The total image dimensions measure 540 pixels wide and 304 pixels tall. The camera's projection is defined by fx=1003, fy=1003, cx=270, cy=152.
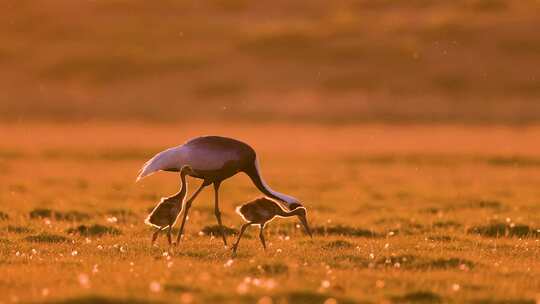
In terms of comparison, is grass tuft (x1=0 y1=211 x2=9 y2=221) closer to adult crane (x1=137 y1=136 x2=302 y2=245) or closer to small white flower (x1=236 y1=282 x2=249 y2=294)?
adult crane (x1=137 y1=136 x2=302 y2=245)

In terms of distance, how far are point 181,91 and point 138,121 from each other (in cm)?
1603

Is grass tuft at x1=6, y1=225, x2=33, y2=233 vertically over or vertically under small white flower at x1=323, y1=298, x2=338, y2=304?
over

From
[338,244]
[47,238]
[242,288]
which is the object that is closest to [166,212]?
[47,238]

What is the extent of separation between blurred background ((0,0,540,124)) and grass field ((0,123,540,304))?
2957 centimetres

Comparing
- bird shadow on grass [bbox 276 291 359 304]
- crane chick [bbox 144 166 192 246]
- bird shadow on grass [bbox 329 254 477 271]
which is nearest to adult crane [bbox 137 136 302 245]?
crane chick [bbox 144 166 192 246]

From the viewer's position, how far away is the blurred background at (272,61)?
72.8m

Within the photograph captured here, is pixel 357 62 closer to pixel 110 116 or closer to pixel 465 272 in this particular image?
pixel 110 116

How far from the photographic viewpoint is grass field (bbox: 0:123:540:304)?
11.0 m

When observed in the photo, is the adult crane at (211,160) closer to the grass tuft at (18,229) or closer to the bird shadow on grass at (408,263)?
the bird shadow on grass at (408,263)

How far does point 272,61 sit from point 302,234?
7216cm

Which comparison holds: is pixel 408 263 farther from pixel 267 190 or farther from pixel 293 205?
pixel 267 190

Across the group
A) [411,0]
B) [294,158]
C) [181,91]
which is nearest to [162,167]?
[294,158]

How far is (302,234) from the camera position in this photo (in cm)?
1708

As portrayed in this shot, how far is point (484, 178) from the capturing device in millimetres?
31250
